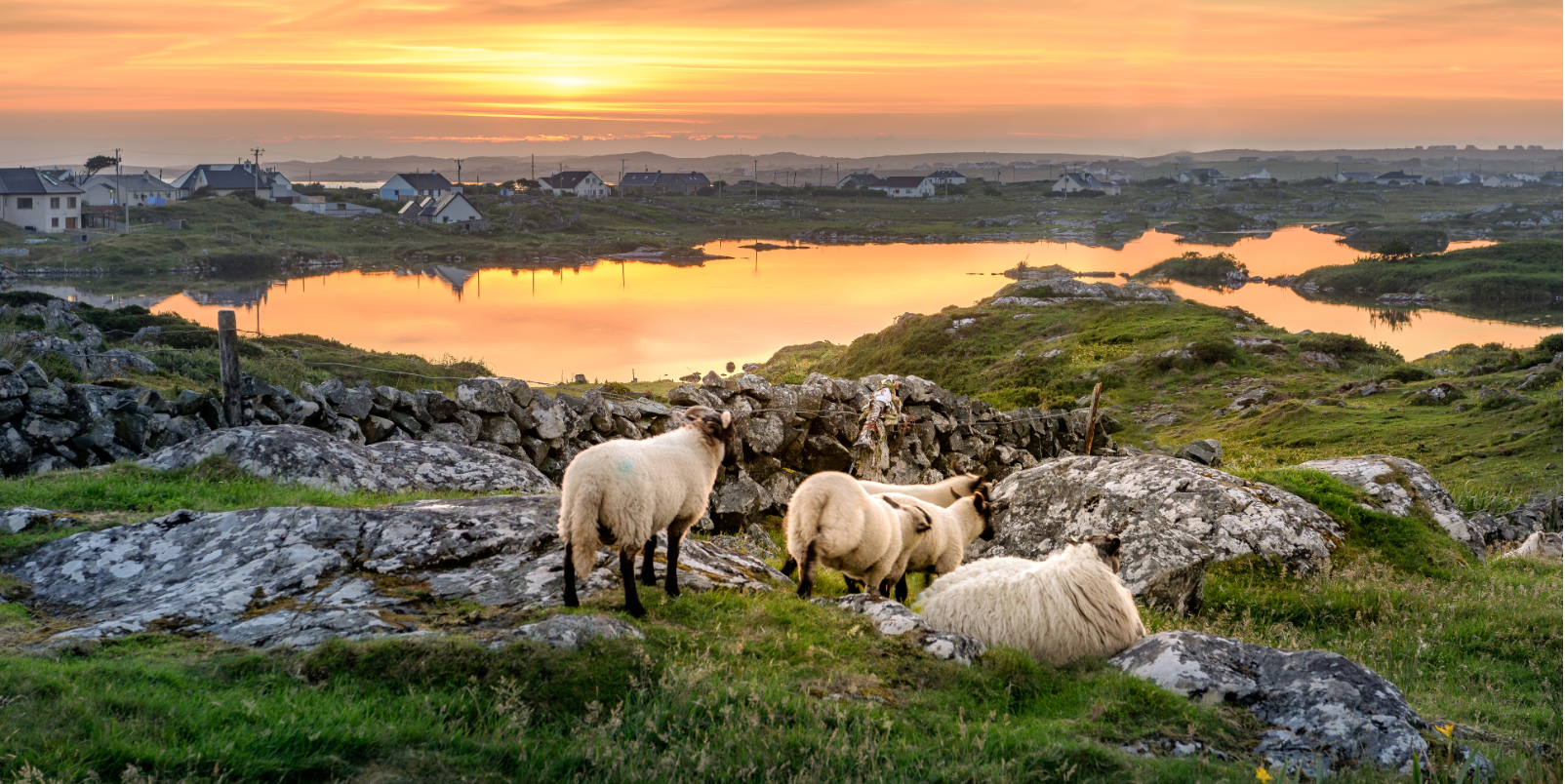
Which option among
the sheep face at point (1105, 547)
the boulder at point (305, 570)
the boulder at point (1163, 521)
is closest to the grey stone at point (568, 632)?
the boulder at point (305, 570)

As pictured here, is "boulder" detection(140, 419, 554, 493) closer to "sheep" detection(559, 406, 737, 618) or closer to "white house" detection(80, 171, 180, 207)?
"sheep" detection(559, 406, 737, 618)

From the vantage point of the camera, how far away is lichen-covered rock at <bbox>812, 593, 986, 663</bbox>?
6.76 meters

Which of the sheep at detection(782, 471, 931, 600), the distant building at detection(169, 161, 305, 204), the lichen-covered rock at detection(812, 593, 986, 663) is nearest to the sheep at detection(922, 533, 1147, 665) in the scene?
the lichen-covered rock at detection(812, 593, 986, 663)

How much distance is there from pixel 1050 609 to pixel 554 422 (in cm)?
1061

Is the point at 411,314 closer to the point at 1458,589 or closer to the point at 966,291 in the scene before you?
the point at 966,291

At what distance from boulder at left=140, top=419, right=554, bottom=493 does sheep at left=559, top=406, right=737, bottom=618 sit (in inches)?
204

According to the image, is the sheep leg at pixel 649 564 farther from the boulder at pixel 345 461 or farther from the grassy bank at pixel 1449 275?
the grassy bank at pixel 1449 275

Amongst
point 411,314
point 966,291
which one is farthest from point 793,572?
point 966,291

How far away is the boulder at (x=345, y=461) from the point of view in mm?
11859

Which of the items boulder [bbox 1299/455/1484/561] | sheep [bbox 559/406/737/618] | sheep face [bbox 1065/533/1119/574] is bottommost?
boulder [bbox 1299/455/1484/561]

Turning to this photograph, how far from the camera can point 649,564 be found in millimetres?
8094

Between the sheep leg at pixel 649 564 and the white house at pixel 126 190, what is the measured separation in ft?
488

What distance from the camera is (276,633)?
6449mm

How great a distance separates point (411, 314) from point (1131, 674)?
64.6 metres
